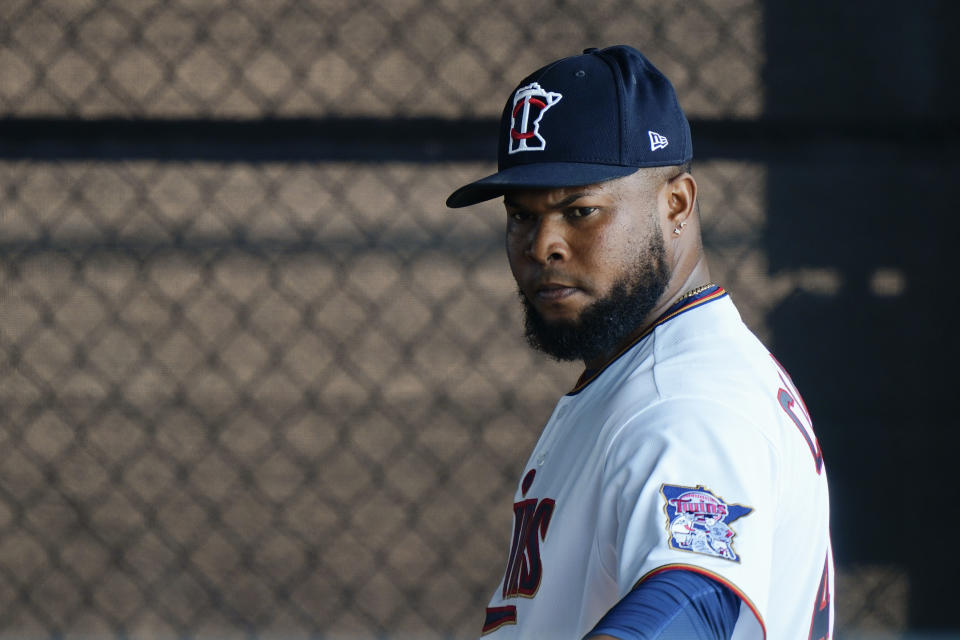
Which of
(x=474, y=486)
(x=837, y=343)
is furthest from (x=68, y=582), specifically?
(x=837, y=343)

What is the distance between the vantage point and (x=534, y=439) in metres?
2.22

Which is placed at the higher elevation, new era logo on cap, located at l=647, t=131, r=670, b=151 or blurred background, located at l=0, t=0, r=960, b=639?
new era logo on cap, located at l=647, t=131, r=670, b=151

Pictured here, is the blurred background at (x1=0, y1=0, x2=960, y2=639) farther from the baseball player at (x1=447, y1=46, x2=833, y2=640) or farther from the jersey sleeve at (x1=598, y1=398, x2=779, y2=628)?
the jersey sleeve at (x1=598, y1=398, x2=779, y2=628)

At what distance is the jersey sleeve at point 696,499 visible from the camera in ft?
2.33

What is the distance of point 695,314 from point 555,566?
0.33 m

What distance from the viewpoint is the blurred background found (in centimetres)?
219

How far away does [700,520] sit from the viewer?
0.72 m

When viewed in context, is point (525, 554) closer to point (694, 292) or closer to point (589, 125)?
point (694, 292)

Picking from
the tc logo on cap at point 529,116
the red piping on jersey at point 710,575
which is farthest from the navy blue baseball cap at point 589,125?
the red piping on jersey at point 710,575

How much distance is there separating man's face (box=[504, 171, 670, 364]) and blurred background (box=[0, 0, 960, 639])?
3.81 ft

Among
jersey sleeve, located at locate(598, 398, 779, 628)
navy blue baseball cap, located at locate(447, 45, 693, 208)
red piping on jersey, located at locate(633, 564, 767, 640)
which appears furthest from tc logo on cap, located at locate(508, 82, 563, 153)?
red piping on jersey, located at locate(633, 564, 767, 640)

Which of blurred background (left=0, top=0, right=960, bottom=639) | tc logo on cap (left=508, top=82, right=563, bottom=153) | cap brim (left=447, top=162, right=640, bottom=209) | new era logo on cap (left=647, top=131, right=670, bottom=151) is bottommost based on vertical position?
blurred background (left=0, top=0, right=960, bottom=639)

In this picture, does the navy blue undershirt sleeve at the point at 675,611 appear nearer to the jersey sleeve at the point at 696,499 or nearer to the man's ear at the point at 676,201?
the jersey sleeve at the point at 696,499

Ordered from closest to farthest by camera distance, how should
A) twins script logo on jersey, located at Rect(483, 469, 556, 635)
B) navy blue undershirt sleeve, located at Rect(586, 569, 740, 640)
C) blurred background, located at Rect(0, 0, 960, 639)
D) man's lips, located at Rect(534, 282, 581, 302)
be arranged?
navy blue undershirt sleeve, located at Rect(586, 569, 740, 640)
twins script logo on jersey, located at Rect(483, 469, 556, 635)
man's lips, located at Rect(534, 282, 581, 302)
blurred background, located at Rect(0, 0, 960, 639)
